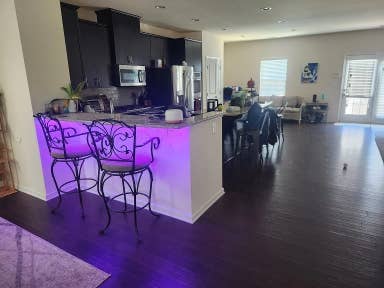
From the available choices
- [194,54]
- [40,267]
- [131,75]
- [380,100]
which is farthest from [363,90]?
[40,267]

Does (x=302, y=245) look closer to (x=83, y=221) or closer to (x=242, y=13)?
(x=83, y=221)

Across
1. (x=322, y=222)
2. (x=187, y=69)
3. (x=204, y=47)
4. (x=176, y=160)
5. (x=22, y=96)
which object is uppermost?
(x=204, y=47)

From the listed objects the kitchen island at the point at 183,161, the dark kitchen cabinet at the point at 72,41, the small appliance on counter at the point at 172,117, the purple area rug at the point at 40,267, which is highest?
the dark kitchen cabinet at the point at 72,41

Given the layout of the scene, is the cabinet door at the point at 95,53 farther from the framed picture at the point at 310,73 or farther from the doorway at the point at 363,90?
the doorway at the point at 363,90

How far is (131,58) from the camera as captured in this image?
5.06 m

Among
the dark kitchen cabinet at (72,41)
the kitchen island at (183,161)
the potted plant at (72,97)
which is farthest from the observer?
the dark kitchen cabinet at (72,41)

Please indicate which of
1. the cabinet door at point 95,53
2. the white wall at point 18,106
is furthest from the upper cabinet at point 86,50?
the white wall at point 18,106

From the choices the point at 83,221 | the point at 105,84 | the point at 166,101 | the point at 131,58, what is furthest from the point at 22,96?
the point at 166,101

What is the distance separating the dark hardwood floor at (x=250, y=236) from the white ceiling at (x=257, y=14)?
116 inches

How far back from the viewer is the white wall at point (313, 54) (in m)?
7.32

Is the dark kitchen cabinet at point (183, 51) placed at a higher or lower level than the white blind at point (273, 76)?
higher

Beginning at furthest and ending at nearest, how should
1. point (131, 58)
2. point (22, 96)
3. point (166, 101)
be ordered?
point (166, 101), point (131, 58), point (22, 96)

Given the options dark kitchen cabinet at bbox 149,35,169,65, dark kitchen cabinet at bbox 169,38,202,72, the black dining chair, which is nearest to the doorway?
dark kitchen cabinet at bbox 169,38,202,72

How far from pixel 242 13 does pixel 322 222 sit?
164 inches
